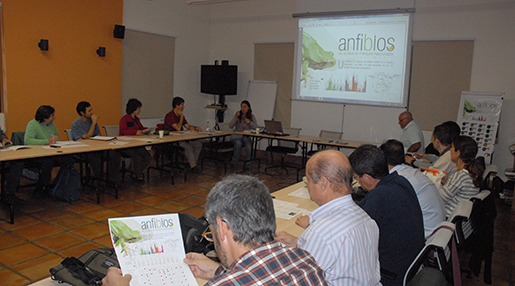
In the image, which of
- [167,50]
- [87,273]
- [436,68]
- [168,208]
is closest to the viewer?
[87,273]

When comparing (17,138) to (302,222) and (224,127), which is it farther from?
(302,222)

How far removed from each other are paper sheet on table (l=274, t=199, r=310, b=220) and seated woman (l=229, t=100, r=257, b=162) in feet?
16.4

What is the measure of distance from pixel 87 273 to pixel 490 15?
7587 mm

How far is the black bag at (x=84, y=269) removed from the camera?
5.16ft

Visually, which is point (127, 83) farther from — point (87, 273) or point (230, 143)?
point (87, 273)

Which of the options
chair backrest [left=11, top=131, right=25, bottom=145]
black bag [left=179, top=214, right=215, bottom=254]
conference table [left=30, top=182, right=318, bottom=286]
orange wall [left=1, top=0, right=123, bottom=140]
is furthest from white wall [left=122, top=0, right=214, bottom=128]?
black bag [left=179, top=214, right=215, bottom=254]

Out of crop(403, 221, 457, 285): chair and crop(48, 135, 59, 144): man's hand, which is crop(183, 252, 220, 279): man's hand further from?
crop(48, 135, 59, 144): man's hand

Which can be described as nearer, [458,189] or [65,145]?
[458,189]

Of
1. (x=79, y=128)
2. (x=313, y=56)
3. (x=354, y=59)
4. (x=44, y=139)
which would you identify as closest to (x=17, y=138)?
(x=44, y=139)

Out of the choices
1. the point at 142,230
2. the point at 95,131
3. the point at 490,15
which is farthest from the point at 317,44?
the point at 142,230

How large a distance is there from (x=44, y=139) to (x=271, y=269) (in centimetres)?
495

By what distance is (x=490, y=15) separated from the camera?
22.1 feet

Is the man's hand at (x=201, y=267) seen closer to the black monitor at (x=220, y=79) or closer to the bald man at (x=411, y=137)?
the bald man at (x=411, y=137)

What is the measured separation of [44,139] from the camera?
5094 millimetres
